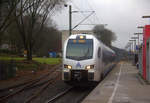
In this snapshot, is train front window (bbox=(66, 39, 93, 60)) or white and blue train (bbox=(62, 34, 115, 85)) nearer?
white and blue train (bbox=(62, 34, 115, 85))

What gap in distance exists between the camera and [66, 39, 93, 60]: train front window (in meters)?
13.9

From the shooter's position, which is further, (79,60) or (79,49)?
(79,49)

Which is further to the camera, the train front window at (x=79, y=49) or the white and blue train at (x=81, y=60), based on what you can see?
the train front window at (x=79, y=49)

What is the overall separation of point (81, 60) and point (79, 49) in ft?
2.85

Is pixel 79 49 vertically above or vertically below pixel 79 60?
above

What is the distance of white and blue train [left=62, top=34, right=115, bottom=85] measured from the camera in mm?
13453

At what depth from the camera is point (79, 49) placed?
46.9ft

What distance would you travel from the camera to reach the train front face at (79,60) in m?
13.5

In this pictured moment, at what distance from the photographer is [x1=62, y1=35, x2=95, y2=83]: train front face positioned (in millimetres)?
A: 13453

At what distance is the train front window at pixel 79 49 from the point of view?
13.9 metres

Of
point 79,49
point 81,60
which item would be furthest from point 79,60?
point 79,49

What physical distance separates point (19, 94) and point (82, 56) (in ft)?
12.8

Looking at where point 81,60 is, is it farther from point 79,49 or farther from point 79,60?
point 79,49

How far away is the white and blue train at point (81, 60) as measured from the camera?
13453 millimetres
